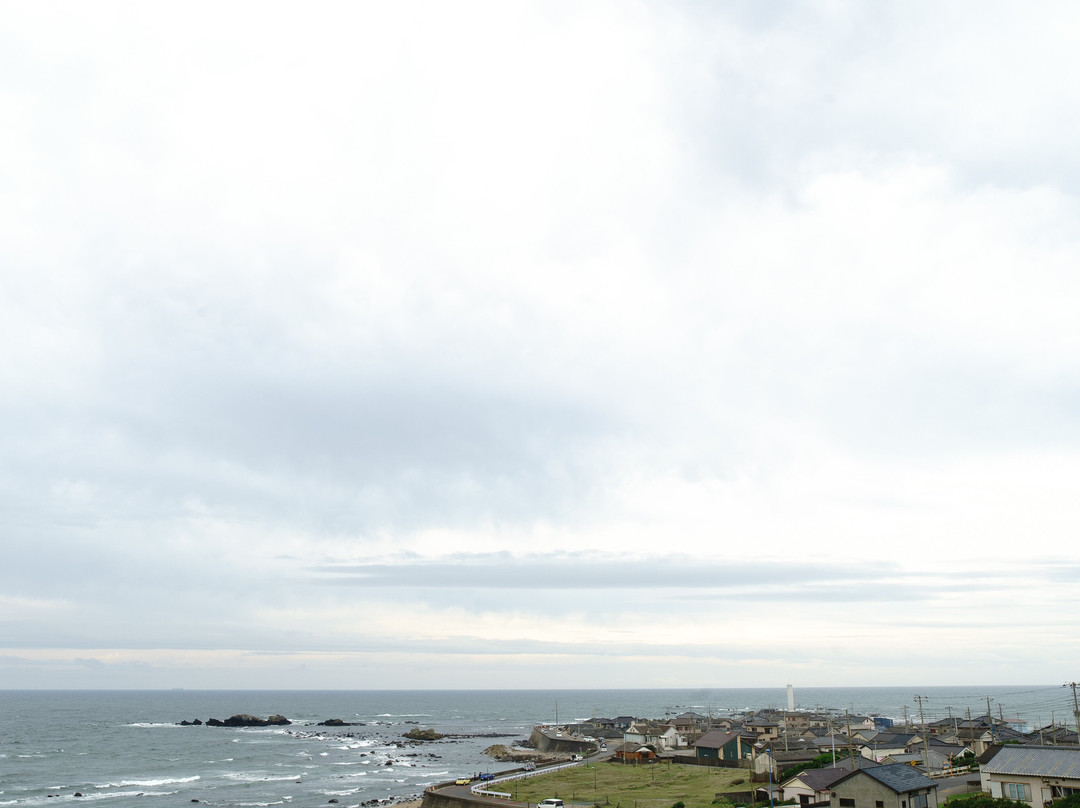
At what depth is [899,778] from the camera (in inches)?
1812

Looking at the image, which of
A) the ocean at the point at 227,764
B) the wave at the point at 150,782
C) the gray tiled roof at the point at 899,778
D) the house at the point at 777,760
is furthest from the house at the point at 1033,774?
the wave at the point at 150,782

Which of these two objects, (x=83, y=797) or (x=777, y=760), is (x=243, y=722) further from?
(x=777, y=760)

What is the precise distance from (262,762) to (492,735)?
58859mm

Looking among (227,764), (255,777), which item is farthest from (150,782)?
(227,764)

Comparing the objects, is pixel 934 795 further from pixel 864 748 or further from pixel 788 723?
pixel 788 723

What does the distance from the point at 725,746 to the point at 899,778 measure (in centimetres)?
3907

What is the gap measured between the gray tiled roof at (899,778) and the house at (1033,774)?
345 centimetres

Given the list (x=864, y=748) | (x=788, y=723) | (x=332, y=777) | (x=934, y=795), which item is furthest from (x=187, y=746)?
(x=934, y=795)

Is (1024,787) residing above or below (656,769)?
above

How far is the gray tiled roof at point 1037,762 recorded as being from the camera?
42500 mm

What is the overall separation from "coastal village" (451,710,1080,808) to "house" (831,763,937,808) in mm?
57

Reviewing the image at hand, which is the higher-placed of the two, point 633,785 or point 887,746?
point 887,746

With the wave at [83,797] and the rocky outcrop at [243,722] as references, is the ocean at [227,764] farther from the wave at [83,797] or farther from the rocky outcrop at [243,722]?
the rocky outcrop at [243,722]

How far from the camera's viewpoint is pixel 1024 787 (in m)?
43.9
